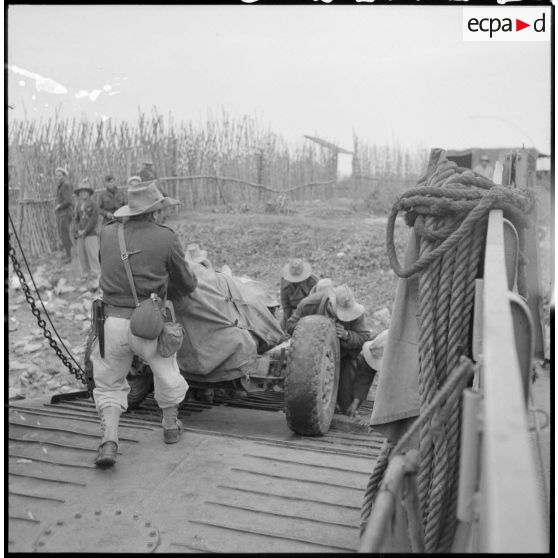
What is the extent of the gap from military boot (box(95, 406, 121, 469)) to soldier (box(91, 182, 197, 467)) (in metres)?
0.01

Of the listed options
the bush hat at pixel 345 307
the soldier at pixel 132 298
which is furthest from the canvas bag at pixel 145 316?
the bush hat at pixel 345 307

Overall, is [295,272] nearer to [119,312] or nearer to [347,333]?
[347,333]

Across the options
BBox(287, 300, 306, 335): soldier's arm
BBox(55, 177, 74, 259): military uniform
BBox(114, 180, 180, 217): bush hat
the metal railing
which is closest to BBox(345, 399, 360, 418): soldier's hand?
BBox(287, 300, 306, 335): soldier's arm

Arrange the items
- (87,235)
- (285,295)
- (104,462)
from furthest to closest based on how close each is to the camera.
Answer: (87,235), (285,295), (104,462)

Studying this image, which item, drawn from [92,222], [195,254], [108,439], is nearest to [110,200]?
[92,222]

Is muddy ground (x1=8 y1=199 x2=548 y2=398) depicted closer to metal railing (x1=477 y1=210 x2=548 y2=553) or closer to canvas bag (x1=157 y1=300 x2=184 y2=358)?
canvas bag (x1=157 y1=300 x2=184 y2=358)

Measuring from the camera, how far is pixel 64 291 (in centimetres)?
1145

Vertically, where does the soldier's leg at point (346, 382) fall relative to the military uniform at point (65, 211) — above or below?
below

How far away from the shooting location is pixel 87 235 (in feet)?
37.0

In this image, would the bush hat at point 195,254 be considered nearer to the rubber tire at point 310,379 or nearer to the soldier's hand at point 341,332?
the soldier's hand at point 341,332

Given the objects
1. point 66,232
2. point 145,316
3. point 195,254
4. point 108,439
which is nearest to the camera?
point 108,439

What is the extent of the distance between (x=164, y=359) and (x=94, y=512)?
1.26m

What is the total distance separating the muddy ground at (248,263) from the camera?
8734 millimetres

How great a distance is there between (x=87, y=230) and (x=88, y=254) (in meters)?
0.65
